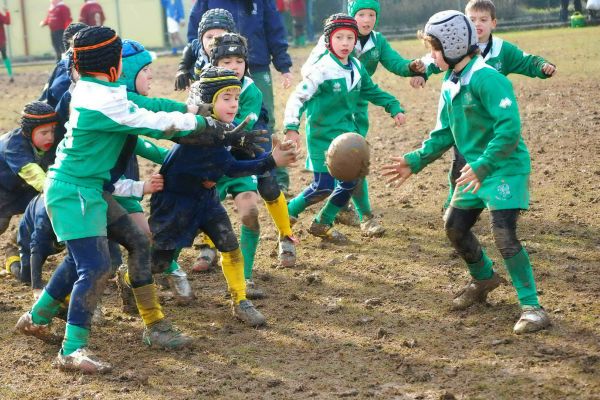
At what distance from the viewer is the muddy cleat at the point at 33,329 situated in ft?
21.0

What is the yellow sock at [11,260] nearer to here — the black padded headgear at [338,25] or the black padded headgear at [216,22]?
the black padded headgear at [216,22]

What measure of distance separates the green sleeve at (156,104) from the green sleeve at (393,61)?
3310mm

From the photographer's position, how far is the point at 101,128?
5.85m

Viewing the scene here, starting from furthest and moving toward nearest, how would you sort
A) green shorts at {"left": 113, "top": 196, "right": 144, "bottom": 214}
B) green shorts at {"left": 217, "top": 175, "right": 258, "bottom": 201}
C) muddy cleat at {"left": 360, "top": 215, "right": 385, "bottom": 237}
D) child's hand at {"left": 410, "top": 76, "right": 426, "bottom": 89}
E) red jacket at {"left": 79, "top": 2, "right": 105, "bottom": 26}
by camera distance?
red jacket at {"left": 79, "top": 2, "right": 105, "bottom": 26} → child's hand at {"left": 410, "top": 76, "right": 426, "bottom": 89} → muddy cleat at {"left": 360, "top": 215, "right": 385, "bottom": 237} → green shorts at {"left": 217, "top": 175, "right": 258, "bottom": 201} → green shorts at {"left": 113, "top": 196, "right": 144, "bottom": 214}

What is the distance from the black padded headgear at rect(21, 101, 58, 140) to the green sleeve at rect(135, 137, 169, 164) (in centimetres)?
90

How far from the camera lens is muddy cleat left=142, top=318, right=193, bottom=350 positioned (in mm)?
6340

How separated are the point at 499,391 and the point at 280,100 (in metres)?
12.1

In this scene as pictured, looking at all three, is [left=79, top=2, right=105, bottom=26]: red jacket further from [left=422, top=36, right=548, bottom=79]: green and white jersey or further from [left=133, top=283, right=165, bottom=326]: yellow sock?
[left=133, top=283, right=165, bottom=326]: yellow sock

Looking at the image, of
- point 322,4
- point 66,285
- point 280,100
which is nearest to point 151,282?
point 66,285

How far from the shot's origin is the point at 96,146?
5.93 meters

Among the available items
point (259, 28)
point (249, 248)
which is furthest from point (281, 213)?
point (259, 28)

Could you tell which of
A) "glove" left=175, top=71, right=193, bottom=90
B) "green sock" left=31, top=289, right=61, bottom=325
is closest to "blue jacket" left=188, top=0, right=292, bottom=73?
"glove" left=175, top=71, right=193, bottom=90

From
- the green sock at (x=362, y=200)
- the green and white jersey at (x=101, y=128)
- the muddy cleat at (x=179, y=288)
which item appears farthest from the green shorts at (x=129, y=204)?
the green sock at (x=362, y=200)

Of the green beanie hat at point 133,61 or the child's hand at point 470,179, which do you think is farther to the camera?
the green beanie hat at point 133,61
